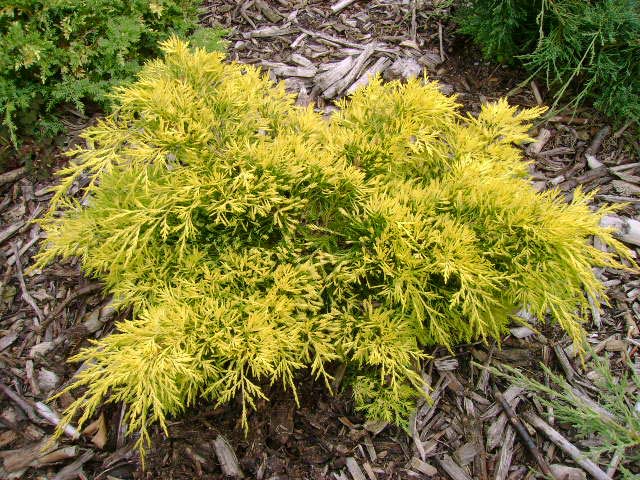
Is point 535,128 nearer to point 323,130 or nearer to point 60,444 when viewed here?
point 323,130

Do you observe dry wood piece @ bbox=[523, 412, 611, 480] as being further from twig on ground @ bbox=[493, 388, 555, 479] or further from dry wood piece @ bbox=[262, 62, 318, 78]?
dry wood piece @ bbox=[262, 62, 318, 78]

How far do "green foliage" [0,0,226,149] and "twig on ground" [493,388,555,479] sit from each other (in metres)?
3.45

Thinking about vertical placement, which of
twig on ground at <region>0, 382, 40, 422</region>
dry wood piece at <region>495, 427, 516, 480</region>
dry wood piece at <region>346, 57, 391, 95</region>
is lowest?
dry wood piece at <region>495, 427, 516, 480</region>

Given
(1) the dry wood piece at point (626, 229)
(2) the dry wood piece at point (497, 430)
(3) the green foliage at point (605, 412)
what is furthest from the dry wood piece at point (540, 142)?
(2) the dry wood piece at point (497, 430)

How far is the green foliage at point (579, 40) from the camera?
12.5ft

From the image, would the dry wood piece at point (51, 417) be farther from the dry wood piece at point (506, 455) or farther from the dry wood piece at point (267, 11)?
the dry wood piece at point (267, 11)

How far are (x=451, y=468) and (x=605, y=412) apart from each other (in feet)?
3.25

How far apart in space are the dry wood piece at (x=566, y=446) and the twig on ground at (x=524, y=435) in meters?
0.08

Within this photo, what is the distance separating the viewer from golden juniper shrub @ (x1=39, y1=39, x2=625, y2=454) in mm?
2291

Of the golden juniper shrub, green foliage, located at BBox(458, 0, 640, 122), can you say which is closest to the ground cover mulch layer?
green foliage, located at BBox(458, 0, 640, 122)

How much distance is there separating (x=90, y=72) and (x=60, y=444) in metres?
2.77

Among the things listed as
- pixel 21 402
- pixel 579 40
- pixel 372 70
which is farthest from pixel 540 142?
pixel 21 402

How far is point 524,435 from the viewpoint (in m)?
2.87

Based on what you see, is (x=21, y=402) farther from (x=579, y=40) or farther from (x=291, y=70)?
(x=579, y=40)
